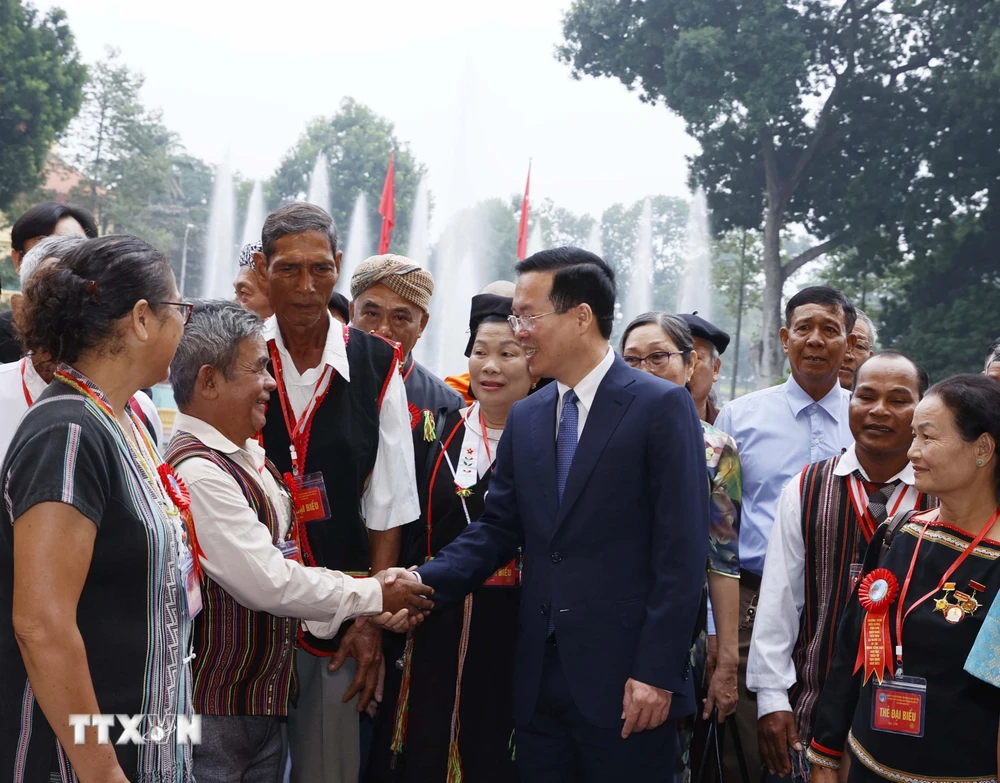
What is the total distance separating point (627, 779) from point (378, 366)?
174 cm

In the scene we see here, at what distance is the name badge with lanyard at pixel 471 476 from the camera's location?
3.84 m

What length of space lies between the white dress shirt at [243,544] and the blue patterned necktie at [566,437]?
0.86 metres

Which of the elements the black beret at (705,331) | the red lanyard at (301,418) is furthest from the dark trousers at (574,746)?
the black beret at (705,331)

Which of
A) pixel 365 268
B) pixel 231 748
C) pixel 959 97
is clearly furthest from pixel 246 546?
pixel 959 97

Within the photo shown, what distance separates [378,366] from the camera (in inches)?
149

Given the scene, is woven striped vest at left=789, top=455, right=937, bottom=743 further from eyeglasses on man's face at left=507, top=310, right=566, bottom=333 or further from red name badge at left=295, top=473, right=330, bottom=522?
red name badge at left=295, top=473, right=330, bottom=522

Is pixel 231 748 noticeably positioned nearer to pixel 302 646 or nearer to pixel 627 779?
pixel 302 646

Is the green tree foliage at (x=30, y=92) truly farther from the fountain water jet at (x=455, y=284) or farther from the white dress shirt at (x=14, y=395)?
the white dress shirt at (x=14, y=395)

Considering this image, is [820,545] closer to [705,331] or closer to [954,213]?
[705,331]

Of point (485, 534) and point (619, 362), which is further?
point (485, 534)

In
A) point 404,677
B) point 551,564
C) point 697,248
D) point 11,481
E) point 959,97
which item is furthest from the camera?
point 697,248

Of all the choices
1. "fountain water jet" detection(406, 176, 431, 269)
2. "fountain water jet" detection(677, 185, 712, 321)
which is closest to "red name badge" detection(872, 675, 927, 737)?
"fountain water jet" detection(677, 185, 712, 321)

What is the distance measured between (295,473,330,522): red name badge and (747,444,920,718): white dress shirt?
1.71 m

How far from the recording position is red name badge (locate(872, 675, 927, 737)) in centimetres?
289
